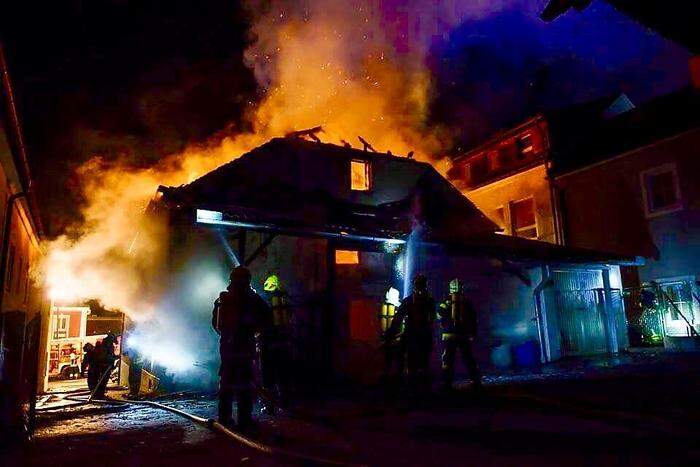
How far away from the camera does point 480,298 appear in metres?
14.2

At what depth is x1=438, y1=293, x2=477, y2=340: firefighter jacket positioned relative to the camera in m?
8.81

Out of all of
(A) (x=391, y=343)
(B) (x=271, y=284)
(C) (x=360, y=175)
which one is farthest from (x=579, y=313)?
(B) (x=271, y=284)

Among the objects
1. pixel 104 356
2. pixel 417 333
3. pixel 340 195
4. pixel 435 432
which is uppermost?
pixel 340 195

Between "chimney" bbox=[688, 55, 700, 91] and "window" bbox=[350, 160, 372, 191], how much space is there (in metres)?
13.2

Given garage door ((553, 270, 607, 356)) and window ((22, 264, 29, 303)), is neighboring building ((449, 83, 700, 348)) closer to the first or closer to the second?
garage door ((553, 270, 607, 356))

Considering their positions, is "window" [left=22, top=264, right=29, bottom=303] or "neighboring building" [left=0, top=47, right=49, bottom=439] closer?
"neighboring building" [left=0, top=47, right=49, bottom=439]

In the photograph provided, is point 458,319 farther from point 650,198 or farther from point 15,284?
point 650,198

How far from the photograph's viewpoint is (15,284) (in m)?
12.5

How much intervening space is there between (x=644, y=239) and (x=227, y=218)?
16.9 metres

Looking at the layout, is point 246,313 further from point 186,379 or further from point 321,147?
point 321,147

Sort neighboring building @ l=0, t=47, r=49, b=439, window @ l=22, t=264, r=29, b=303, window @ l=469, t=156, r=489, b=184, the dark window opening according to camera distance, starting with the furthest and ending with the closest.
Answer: window @ l=469, t=156, r=489, b=184
the dark window opening
window @ l=22, t=264, r=29, b=303
neighboring building @ l=0, t=47, r=49, b=439

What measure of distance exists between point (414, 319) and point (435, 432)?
11.9 feet

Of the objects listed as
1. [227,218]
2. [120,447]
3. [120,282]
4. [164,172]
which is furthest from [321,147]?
[120,447]

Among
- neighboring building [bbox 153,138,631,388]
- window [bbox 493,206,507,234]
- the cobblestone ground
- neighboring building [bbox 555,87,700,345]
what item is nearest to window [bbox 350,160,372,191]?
neighboring building [bbox 153,138,631,388]
